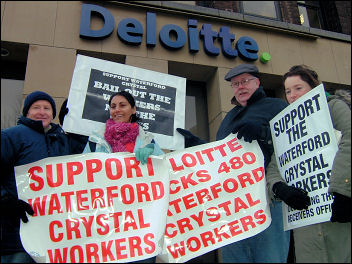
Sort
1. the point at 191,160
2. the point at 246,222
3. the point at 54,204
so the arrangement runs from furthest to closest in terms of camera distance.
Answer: the point at 191,160
the point at 246,222
the point at 54,204

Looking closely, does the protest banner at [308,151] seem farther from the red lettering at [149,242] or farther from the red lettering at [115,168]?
the red lettering at [115,168]

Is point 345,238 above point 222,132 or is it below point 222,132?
below

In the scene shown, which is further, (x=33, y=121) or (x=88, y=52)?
(x=88, y=52)

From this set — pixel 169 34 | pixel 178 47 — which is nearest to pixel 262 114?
pixel 178 47

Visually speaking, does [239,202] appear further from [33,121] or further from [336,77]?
[336,77]

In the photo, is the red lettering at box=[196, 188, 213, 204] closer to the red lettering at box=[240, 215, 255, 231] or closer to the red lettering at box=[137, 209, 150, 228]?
the red lettering at box=[240, 215, 255, 231]

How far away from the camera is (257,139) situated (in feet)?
9.62

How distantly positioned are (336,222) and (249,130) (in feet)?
3.11

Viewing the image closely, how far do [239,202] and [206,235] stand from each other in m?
0.40

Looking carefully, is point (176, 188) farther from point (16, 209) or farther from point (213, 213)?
point (16, 209)

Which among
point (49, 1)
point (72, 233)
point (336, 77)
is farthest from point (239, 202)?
point (336, 77)

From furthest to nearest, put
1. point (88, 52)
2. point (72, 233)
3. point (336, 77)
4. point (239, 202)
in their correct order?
point (336, 77)
point (88, 52)
point (239, 202)
point (72, 233)

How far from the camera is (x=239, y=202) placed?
2779mm

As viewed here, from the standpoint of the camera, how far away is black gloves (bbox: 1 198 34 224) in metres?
2.24
